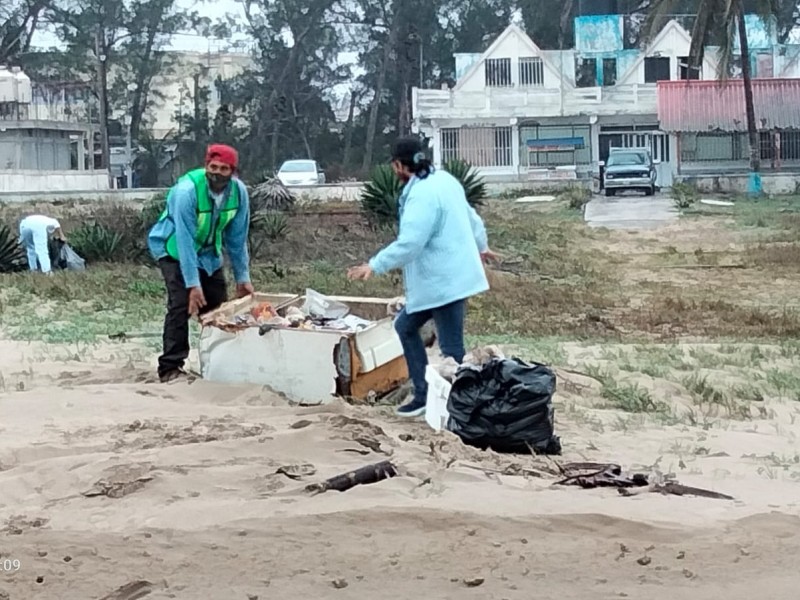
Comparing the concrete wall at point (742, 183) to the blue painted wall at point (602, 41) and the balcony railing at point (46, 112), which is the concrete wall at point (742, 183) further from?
the balcony railing at point (46, 112)

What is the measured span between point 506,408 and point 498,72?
48.0 metres

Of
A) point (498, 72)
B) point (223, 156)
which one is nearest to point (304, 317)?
point (223, 156)

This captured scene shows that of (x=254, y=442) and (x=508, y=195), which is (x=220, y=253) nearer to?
(x=254, y=442)

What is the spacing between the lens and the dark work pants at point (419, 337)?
7.16 metres

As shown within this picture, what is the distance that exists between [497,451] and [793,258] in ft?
51.4

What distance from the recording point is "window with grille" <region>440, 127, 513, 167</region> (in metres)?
51.3

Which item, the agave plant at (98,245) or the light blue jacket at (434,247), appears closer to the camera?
the light blue jacket at (434,247)

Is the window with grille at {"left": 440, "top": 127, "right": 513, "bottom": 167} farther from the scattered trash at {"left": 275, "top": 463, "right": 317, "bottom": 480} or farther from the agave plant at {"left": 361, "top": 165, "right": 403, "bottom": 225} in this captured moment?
the scattered trash at {"left": 275, "top": 463, "right": 317, "bottom": 480}

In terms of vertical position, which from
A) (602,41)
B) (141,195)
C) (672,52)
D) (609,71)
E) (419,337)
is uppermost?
(602,41)

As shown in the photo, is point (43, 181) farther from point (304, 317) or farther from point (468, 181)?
point (304, 317)

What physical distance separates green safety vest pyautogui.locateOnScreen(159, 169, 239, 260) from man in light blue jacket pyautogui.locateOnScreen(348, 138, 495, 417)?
4.88ft

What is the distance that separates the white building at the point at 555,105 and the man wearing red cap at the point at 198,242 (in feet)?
132

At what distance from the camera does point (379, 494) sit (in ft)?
17.2

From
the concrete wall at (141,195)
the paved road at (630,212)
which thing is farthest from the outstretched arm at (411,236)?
the concrete wall at (141,195)
